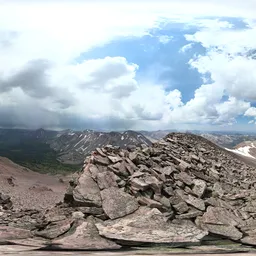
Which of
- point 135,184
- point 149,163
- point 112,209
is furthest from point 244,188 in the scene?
point 112,209

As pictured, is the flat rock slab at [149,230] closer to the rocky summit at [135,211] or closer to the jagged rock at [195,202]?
the rocky summit at [135,211]

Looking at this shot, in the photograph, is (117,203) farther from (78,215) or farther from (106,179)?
(106,179)

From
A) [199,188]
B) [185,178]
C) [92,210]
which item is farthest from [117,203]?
[185,178]

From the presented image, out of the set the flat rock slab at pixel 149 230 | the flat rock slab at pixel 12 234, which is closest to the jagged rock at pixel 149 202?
the flat rock slab at pixel 149 230

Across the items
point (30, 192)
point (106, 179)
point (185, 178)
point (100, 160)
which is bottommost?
point (30, 192)

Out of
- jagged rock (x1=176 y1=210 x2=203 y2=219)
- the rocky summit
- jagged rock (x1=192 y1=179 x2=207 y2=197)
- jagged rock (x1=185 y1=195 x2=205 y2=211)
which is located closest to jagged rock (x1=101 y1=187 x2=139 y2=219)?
the rocky summit
